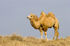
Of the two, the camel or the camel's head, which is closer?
the camel's head

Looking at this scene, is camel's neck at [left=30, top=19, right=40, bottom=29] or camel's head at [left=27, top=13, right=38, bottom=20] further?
camel's neck at [left=30, top=19, right=40, bottom=29]

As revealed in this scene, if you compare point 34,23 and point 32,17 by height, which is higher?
point 32,17

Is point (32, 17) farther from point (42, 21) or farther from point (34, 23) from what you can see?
point (42, 21)

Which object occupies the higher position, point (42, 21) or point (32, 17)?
point (32, 17)

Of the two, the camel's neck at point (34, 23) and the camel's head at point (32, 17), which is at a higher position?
the camel's head at point (32, 17)

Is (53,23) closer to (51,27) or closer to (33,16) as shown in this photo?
(51,27)

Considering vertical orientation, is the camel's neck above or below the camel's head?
below

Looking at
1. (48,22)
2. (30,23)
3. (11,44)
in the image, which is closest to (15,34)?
(30,23)

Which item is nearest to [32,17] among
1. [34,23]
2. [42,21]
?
[34,23]

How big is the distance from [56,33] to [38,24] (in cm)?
199

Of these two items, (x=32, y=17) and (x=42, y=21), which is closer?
(x=32, y=17)

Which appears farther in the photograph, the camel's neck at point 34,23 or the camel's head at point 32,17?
the camel's neck at point 34,23

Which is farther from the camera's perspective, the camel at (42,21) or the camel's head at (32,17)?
the camel at (42,21)

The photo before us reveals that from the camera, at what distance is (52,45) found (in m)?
11.8
